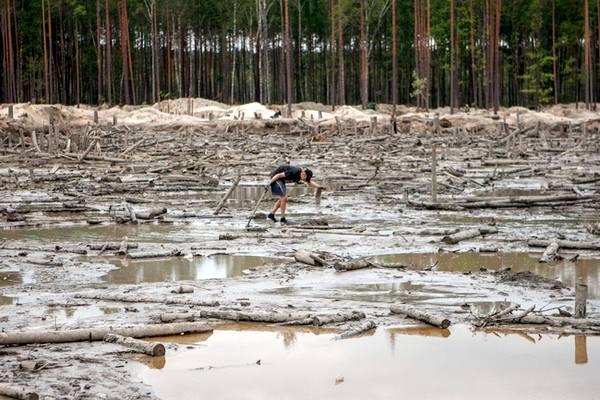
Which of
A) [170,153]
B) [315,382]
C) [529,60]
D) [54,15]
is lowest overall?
[315,382]

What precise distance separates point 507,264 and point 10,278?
6033 millimetres

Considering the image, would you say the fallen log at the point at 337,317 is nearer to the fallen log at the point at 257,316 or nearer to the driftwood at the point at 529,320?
the fallen log at the point at 257,316

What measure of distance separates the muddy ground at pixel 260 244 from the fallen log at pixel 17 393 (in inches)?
6.8

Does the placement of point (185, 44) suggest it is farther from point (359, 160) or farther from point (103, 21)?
point (359, 160)

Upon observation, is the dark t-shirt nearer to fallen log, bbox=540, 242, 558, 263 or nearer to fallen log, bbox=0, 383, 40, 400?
fallen log, bbox=540, 242, 558, 263

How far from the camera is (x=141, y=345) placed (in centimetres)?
714

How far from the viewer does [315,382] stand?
6.73 meters

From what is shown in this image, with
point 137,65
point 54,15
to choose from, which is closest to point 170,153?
point 54,15

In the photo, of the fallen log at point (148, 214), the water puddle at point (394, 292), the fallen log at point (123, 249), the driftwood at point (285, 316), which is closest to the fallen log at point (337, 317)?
the driftwood at point (285, 316)

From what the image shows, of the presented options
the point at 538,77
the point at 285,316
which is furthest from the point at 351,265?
the point at 538,77

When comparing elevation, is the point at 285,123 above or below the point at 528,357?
above

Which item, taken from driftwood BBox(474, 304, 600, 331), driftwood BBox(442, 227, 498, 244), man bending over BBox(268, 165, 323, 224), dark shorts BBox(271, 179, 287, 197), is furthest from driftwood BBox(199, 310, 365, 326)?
dark shorts BBox(271, 179, 287, 197)

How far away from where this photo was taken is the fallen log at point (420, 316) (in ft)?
26.3

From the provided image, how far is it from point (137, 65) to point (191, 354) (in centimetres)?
7310
